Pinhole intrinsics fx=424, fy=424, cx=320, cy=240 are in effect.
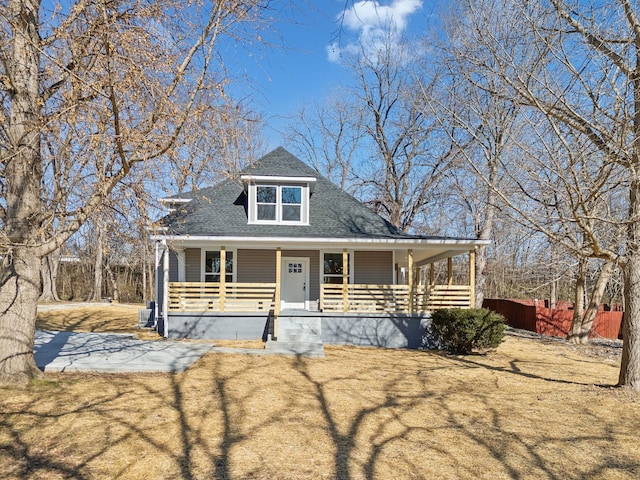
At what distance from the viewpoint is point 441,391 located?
24.8ft

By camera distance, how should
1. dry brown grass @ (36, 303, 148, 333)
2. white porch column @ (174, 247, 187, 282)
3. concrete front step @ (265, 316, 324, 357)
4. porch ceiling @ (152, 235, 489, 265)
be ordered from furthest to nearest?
dry brown grass @ (36, 303, 148, 333)
white porch column @ (174, 247, 187, 282)
porch ceiling @ (152, 235, 489, 265)
concrete front step @ (265, 316, 324, 357)

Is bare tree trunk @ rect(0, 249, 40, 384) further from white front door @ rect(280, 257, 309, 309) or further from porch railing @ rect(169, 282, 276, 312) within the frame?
white front door @ rect(280, 257, 309, 309)

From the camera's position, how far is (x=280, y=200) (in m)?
14.2

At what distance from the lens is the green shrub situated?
1101 centimetres

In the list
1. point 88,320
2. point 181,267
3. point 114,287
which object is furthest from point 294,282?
point 114,287

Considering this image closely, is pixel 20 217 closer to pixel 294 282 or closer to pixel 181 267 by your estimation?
pixel 181 267

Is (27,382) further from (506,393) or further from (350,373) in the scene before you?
(506,393)

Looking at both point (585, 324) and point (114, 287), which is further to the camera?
point (114, 287)

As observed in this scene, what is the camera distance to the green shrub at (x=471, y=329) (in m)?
11.0

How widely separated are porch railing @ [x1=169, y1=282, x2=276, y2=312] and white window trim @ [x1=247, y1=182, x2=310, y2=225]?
224 cm

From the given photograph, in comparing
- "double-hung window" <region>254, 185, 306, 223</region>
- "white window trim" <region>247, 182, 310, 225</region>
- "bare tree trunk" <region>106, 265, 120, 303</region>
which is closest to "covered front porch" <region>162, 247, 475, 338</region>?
"white window trim" <region>247, 182, 310, 225</region>

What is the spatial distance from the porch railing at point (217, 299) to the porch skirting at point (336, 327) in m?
0.28

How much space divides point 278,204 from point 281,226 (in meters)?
0.79

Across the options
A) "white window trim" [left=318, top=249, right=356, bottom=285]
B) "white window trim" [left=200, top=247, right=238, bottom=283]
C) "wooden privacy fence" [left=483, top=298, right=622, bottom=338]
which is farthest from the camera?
"wooden privacy fence" [left=483, top=298, right=622, bottom=338]
